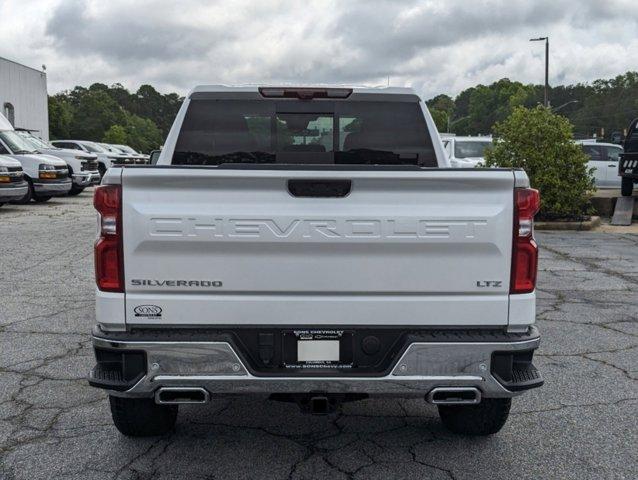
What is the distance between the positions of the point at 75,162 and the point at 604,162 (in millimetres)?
16691

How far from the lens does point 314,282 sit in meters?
3.23

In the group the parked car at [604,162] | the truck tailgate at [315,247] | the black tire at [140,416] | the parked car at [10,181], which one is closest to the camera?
the truck tailgate at [315,247]

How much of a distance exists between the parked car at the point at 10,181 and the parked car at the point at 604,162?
54.4 feet

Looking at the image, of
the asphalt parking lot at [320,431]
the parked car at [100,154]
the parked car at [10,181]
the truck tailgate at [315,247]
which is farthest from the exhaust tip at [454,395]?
the parked car at [100,154]

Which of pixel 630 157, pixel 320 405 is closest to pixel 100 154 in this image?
pixel 630 157

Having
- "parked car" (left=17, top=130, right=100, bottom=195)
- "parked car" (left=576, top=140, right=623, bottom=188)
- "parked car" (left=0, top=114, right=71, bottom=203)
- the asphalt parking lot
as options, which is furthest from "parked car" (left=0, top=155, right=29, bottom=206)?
"parked car" (left=576, top=140, right=623, bottom=188)

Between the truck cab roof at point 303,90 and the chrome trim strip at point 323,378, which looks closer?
the chrome trim strip at point 323,378

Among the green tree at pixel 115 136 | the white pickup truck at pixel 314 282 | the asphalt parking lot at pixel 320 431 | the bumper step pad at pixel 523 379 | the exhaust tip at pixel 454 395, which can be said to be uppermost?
the green tree at pixel 115 136

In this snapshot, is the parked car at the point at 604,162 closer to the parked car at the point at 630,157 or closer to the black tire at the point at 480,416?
the parked car at the point at 630,157

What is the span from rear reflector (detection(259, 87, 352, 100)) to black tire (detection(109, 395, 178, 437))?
6.57 ft

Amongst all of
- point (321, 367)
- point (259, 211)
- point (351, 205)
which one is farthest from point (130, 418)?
point (351, 205)

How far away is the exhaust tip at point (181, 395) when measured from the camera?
326 centimetres

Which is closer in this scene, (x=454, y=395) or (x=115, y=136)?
(x=454, y=395)

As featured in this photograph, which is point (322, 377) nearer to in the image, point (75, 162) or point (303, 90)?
point (303, 90)
